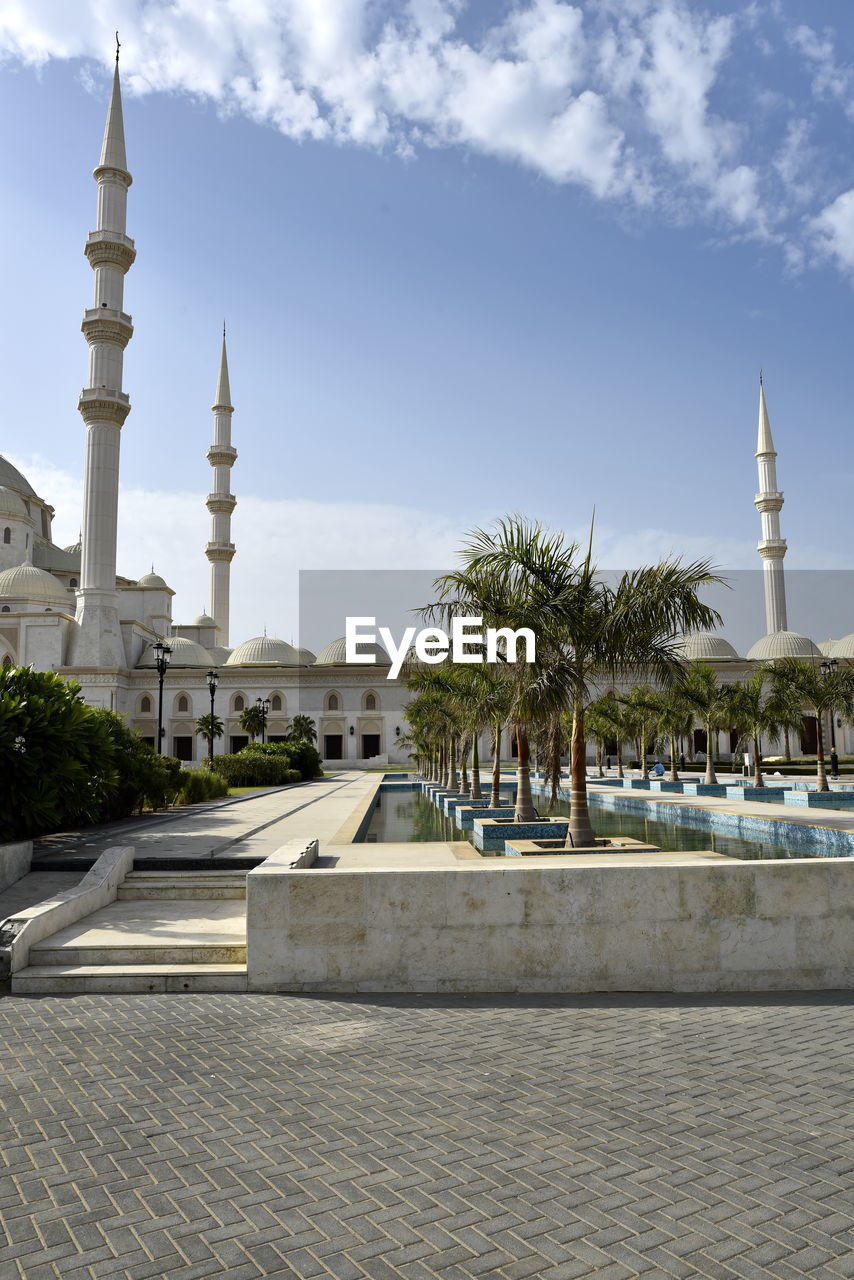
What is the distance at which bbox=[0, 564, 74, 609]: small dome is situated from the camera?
5372cm

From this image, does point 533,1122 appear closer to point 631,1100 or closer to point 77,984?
point 631,1100

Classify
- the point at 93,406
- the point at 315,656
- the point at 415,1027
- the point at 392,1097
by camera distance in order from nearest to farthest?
1. the point at 392,1097
2. the point at 415,1027
3. the point at 93,406
4. the point at 315,656

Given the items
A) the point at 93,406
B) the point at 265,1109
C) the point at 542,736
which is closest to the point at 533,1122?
the point at 265,1109

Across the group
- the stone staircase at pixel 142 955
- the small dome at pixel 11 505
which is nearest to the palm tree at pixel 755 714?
the stone staircase at pixel 142 955

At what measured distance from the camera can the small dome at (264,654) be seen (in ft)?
220

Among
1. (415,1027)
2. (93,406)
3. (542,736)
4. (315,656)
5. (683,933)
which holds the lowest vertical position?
(415,1027)

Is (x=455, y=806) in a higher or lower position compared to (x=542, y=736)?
lower

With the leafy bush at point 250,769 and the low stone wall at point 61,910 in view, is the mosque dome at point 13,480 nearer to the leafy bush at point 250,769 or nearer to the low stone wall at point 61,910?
the leafy bush at point 250,769

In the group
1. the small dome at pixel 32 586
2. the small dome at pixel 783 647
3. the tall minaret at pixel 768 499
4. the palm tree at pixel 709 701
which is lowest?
the palm tree at pixel 709 701

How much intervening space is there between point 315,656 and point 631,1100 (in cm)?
7223

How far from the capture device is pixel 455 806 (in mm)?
20078

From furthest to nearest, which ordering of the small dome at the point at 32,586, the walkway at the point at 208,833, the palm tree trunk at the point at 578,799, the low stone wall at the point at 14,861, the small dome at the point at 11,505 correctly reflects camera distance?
the small dome at the point at 11,505
the small dome at the point at 32,586
the palm tree trunk at the point at 578,799
the walkway at the point at 208,833
the low stone wall at the point at 14,861

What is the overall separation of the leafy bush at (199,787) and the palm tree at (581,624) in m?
9.72

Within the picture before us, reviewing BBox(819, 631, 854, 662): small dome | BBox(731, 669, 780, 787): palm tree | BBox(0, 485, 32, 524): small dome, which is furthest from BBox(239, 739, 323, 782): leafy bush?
BBox(819, 631, 854, 662): small dome
